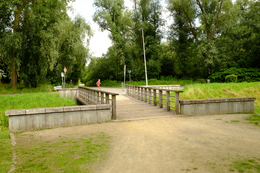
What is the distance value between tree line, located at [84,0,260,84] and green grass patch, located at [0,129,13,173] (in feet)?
102

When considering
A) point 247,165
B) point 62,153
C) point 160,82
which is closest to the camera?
point 247,165

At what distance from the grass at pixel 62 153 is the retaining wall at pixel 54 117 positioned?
120cm

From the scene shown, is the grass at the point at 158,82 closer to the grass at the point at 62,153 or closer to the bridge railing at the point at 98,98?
the bridge railing at the point at 98,98

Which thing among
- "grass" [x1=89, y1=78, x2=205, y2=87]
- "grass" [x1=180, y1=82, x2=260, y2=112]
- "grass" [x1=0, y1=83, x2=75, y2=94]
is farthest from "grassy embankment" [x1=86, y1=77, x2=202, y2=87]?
"grass" [x1=180, y1=82, x2=260, y2=112]

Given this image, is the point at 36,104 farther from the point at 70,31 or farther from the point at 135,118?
the point at 70,31

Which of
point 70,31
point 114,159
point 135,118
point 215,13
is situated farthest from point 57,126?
point 215,13

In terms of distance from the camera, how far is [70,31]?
30.3 metres

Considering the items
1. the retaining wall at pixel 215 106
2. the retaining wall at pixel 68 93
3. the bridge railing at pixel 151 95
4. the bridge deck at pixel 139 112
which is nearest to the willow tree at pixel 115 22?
the retaining wall at pixel 68 93

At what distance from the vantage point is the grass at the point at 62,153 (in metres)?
4.05

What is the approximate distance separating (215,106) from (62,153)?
7.63m

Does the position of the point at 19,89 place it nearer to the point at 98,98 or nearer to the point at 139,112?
the point at 98,98

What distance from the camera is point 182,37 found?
3928 cm

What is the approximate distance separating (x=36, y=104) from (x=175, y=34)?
32873 mm

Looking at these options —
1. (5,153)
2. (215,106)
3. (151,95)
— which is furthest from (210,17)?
(5,153)
